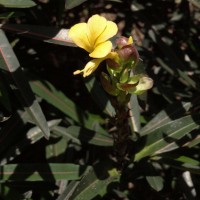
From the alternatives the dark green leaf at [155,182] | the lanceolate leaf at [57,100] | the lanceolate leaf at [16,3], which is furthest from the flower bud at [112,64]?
the lanceolate leaf at [57,100]

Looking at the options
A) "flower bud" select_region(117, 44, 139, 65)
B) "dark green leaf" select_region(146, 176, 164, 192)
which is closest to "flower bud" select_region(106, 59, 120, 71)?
"flower bud" select_region(117, 44, 139, 65)

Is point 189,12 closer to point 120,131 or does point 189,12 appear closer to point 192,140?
point 192,140

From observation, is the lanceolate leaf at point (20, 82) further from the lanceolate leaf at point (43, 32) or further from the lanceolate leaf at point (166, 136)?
the lanceolate leaf at point (166, 136)

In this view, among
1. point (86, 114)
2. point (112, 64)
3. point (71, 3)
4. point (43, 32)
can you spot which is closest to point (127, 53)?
point (112, 64)

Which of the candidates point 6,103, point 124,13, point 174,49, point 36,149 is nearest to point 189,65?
point 174,49

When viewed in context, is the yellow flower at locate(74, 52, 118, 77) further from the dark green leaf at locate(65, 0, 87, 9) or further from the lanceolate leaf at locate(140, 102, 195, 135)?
the lanceolate leaf at locate(140, 102, 195, 135)
